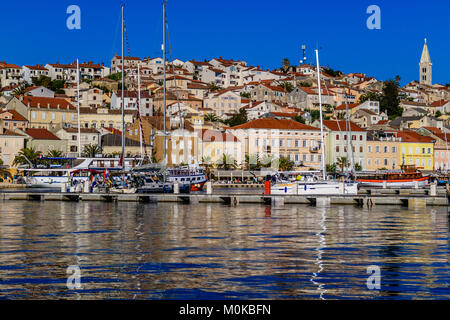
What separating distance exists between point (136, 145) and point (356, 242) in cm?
7975

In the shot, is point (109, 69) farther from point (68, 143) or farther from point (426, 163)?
point (426, 163)

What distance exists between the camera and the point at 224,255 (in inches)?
894

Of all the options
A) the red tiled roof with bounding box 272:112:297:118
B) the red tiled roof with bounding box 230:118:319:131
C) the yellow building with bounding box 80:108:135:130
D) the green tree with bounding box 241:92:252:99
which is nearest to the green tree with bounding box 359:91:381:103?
the green tree with bounding box 241:92:252:99

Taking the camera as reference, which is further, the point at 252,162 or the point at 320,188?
the point at 252,162

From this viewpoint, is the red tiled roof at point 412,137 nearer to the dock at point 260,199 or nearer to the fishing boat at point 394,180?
the fishing boat at point 394,180

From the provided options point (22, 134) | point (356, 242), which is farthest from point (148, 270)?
point (22, 134)

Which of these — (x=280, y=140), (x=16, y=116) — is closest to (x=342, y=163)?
(x=280, y=140)

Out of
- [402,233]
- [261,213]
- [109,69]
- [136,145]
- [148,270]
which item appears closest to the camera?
[148,270]

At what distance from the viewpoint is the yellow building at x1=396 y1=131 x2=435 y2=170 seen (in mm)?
114250

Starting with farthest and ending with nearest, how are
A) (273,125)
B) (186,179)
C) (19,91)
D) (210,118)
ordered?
(19,91) → (210,118) → (273,125) → (186,179)

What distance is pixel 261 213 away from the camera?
41.6 m

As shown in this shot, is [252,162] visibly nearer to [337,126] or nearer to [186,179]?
[337,126]

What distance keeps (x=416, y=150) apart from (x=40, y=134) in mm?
65113

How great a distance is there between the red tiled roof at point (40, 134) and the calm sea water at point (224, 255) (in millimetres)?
61437
